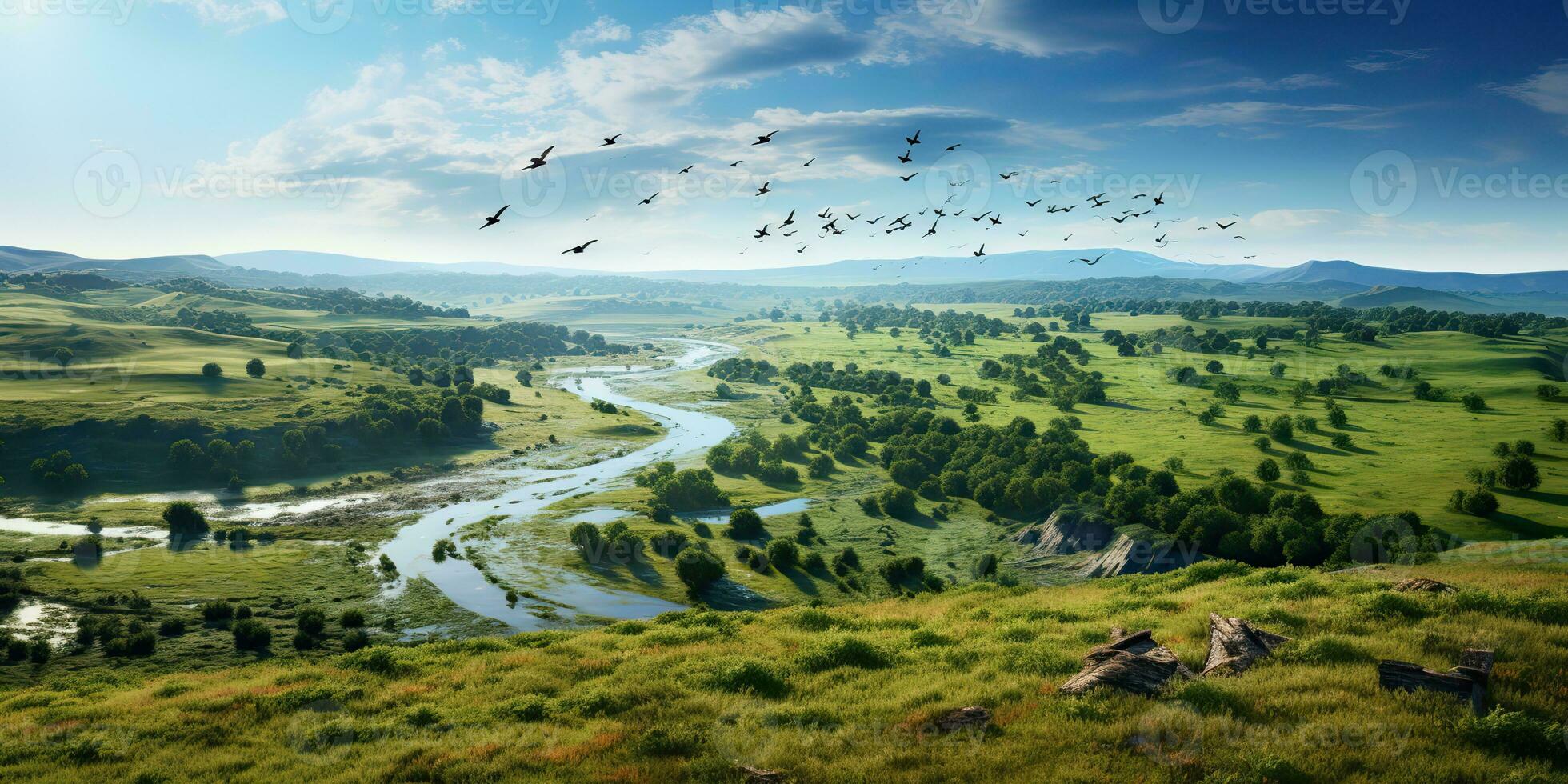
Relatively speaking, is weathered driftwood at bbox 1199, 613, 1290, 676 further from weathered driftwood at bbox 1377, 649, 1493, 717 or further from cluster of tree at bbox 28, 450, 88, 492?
cluster of tree at bbox 28, 450, 88, 492

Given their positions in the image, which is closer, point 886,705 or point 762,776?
point 762,776

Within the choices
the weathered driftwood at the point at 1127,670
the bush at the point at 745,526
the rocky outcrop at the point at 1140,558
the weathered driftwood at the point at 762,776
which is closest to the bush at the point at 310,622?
the bush at the point at 745,526

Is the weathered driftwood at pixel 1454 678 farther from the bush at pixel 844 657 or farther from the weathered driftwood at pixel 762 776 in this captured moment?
the weathered driftwood at pixel 762 776

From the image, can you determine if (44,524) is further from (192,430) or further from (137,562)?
(192,430)

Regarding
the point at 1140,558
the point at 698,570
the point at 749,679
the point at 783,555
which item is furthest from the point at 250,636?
the point at 1140,558

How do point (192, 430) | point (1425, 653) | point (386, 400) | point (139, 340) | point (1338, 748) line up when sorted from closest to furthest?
1. point (1338, 748)
2. point (1425, 653)
3. point (192, 430)
4. point (386, 400)
5. point (139, 340)

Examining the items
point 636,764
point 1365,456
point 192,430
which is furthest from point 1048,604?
point 192,430

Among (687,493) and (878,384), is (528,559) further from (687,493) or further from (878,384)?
(878,384)
